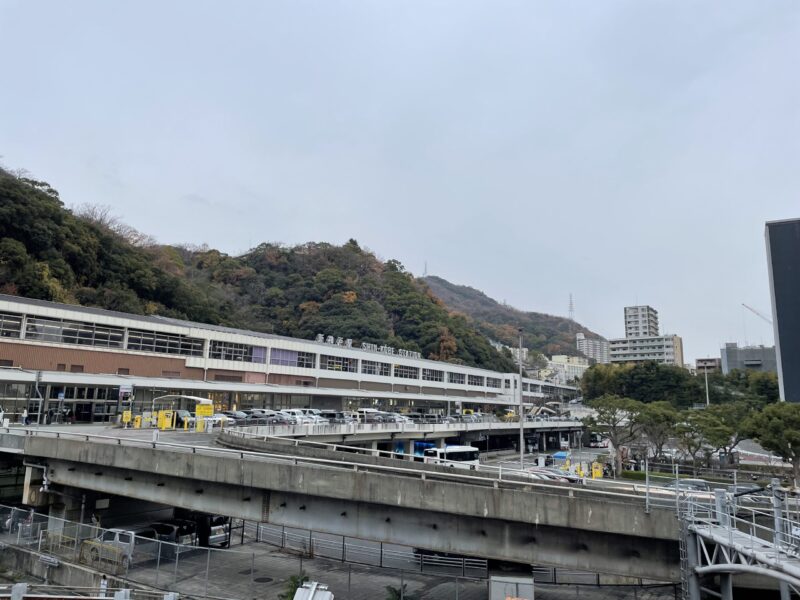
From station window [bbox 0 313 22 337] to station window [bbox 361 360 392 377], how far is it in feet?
141

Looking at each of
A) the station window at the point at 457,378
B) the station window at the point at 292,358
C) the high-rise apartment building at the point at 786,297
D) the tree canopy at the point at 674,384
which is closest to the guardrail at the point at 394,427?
the station window at the point at 292,358

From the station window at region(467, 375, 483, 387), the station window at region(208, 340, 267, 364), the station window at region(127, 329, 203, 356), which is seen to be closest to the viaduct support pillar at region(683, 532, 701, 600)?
the station window at region(127, 329, 203, 356)

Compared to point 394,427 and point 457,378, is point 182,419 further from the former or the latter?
point 457,378

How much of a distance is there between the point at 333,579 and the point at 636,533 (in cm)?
1137

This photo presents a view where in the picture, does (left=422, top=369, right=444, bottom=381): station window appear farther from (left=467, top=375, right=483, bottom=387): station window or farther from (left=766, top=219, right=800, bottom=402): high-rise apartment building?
(left=766, top=219, right=800, bottom=402): high-rise apartment building

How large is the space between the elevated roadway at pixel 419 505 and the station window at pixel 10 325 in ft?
72.7

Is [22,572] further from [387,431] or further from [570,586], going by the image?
[387,431]

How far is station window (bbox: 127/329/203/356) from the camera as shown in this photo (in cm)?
4672

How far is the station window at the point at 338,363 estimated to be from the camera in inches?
2685

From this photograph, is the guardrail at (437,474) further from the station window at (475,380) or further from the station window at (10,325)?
the station window at (475,380)

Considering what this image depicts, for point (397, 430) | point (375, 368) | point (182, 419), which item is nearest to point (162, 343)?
point (182, 419)

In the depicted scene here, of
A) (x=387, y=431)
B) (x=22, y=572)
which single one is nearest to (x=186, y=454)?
(x=22, y=572)

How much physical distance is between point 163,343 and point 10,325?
12799 millimetres

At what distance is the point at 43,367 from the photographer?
3962cm
